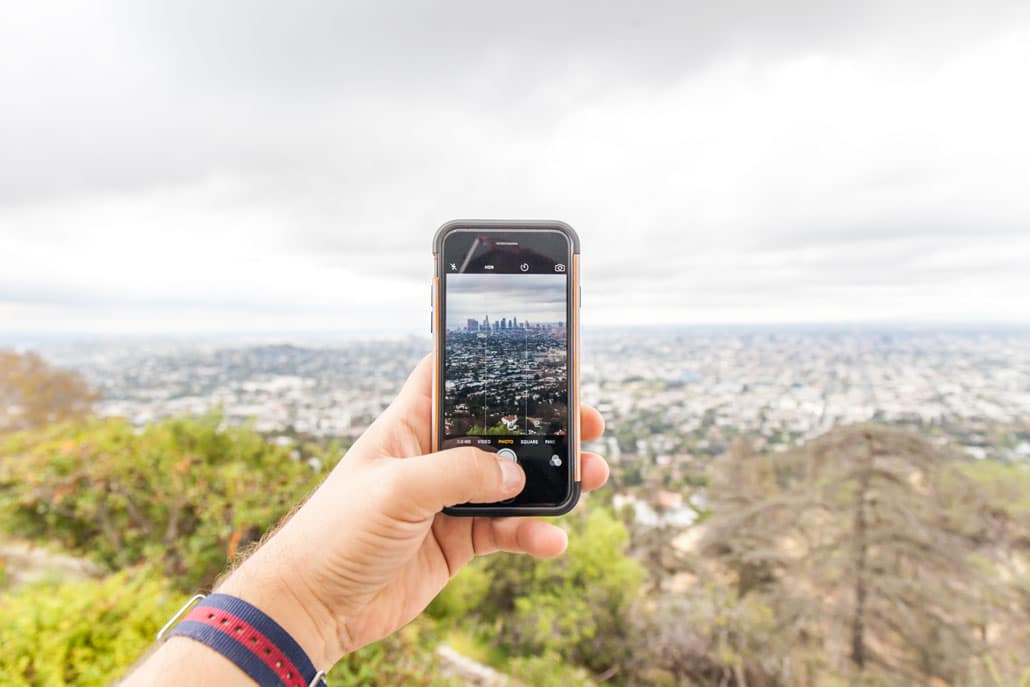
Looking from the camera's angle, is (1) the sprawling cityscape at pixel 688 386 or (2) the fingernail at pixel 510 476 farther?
(1) the sprawling cityscape at pixel 688 386

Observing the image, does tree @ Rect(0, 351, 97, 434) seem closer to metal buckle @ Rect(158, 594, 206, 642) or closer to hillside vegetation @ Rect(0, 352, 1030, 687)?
hillside vegetation @ Rect(0, 352, 1030, 687)

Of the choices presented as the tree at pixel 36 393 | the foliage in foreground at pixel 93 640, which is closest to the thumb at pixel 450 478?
the foliage in foreground at pixel 93 640

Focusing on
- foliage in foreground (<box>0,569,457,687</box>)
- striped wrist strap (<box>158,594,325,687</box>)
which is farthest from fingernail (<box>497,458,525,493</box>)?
foliage in foreground (<box>0,569,457,687</box>)

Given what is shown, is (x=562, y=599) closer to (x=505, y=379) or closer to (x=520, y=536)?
(x=520, y=536)

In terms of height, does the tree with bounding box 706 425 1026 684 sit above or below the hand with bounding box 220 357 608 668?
below

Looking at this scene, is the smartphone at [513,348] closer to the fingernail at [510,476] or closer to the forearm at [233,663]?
A: the fingernail at [510,476]

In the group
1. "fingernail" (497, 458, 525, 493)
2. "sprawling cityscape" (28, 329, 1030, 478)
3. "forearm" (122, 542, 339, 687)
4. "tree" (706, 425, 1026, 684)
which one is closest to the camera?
"forearm" (122, 542, 339, 687)

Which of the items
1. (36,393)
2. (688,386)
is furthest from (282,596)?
(36,393)
